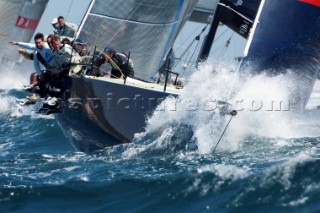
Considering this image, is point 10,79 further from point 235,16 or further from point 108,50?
point 108,50

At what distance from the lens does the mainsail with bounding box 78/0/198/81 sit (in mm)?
10883

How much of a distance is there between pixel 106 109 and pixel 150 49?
6.66ft

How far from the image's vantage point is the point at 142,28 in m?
11.1

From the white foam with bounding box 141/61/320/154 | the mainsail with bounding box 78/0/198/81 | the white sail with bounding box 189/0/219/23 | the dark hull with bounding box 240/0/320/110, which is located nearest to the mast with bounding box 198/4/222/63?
the mainsail with bounding box 78/0/198/81

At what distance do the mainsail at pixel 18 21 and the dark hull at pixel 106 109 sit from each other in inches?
470

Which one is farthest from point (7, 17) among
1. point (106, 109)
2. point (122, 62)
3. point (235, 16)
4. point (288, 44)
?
point (106, 109)

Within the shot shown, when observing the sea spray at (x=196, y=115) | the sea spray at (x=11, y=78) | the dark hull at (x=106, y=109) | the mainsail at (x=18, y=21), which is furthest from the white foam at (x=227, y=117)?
the sea spray at (x=11, y=78)

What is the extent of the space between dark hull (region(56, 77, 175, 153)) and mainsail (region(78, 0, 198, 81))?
4.95 ft

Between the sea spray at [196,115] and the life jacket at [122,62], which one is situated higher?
the life jacket at [122,62]

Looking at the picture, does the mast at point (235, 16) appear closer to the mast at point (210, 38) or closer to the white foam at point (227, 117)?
the mast at point (210, 38)

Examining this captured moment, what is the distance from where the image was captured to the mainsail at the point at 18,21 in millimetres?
21203

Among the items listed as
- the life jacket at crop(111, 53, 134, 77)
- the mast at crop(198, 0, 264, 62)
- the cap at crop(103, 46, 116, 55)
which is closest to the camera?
the life jacket at crop(111, 53, 134, 77)

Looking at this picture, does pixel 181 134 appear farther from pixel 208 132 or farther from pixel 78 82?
pixel 78 82

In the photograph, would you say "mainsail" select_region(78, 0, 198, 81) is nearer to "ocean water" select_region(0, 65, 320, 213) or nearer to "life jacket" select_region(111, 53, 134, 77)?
"life jacket" select_region(111, 53, 134, 77)
